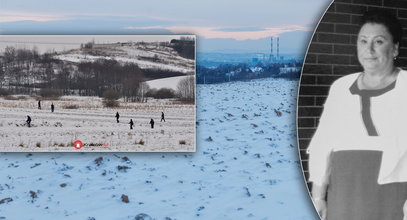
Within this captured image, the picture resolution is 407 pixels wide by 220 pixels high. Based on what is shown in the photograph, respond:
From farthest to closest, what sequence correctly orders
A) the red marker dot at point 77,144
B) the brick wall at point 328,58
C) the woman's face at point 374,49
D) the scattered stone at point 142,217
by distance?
the woman's face at point 374,49 → the brick wall at point 328,58 → the red marker dot at point 77,144 → the scattered stone at point 142,217

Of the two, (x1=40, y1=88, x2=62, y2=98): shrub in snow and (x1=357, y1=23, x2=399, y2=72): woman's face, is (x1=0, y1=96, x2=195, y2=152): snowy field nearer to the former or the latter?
(x1=40, y1=88, x2=62, y2=98): shrub in snow

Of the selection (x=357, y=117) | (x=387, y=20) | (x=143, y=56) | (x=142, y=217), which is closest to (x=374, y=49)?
(x=387, y=20)

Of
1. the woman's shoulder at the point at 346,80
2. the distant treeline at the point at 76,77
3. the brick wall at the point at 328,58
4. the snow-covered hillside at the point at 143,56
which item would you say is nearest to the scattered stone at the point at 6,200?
the distant treeline at the point at 76,77

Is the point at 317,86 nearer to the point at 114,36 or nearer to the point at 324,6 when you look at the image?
the point at 324,6

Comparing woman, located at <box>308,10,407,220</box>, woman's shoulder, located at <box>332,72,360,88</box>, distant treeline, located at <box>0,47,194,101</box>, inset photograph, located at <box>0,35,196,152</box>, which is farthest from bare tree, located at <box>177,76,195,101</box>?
woman's shoulder, located at <box>332,72,360,88</box>

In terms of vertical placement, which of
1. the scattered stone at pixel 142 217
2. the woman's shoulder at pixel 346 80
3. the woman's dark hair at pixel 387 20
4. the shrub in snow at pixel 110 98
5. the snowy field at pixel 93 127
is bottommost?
the scattered stone at pixel 142 217

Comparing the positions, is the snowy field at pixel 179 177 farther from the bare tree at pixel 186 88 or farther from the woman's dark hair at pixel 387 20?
the woman's dark hair at pixel 387 20

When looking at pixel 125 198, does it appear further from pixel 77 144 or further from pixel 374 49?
pixel 374 49
